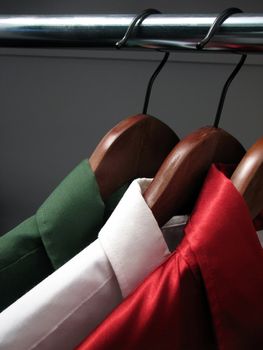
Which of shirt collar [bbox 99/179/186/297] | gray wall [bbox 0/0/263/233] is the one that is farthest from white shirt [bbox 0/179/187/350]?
gray wall [bbox 0/0/263/233]

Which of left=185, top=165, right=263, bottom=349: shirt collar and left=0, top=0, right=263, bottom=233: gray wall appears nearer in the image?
left=185, top=165, right=263, bottom=349: shirt collar

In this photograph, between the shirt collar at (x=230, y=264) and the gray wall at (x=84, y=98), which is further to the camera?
the gray wall at (x=84, y=98)

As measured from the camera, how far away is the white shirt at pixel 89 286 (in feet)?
1.02

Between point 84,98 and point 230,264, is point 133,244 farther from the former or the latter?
point 84,98

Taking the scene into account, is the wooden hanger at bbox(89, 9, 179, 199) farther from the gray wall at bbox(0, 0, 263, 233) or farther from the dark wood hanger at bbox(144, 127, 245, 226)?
the gray wall at bbox(0, 0, 263, 233)

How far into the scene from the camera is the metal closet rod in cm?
32

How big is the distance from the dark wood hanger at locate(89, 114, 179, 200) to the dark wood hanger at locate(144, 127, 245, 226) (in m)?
0.05

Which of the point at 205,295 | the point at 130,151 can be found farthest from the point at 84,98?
the point at 205,295

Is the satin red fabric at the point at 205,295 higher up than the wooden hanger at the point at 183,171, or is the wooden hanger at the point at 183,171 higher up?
the wooden hanger at the point at 183,171

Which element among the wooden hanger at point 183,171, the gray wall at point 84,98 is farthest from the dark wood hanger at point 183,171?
the gray wall at point 84,98

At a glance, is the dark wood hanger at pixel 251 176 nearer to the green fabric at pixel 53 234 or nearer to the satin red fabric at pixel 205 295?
the satin red fabric at pixel 205 295

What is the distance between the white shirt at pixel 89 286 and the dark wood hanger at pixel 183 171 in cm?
1

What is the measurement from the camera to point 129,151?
1.28 feet

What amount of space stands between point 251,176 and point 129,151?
10cm
